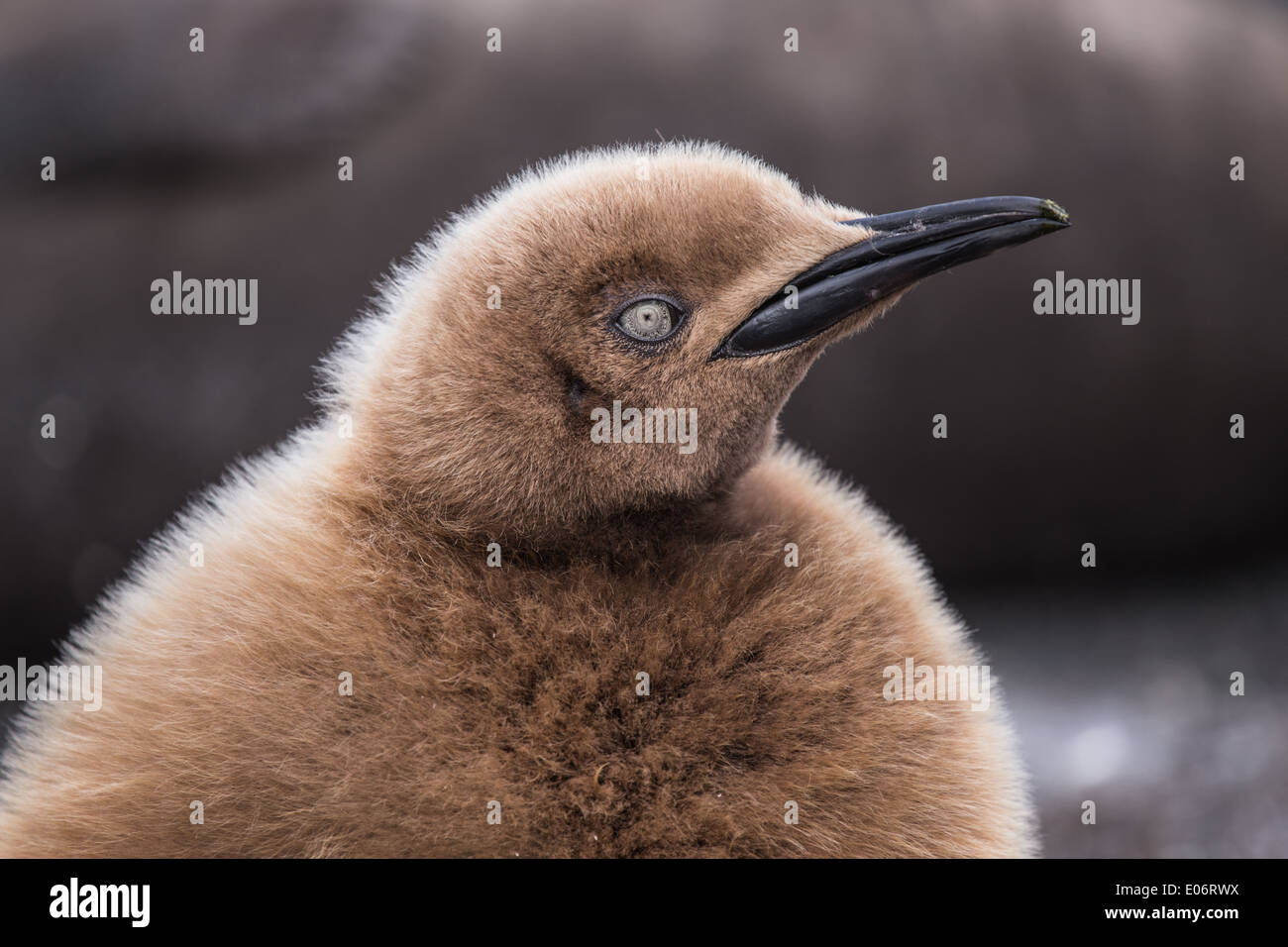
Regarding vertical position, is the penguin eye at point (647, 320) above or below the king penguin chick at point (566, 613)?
above

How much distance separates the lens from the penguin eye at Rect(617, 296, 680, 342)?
61 cm

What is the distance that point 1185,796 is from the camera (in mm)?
1172

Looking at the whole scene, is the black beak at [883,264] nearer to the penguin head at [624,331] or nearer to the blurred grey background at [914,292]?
the penguin head at [624,331]

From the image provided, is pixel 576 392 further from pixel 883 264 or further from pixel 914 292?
pixel 914 292

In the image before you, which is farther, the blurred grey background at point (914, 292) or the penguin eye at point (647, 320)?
the blurred grey background at point (914, 292)

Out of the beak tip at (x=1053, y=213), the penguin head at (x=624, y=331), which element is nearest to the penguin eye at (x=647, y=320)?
the penguin head at (x=624, y=331)

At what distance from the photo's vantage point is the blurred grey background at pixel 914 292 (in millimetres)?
1195

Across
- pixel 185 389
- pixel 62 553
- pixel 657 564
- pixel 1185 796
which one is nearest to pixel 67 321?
pixel 185 389

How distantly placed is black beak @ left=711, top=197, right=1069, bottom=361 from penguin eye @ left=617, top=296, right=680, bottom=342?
3cm

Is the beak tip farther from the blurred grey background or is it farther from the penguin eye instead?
the blurred grey background

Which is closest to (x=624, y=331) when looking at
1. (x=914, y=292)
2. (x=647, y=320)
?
(x=647, y=320)

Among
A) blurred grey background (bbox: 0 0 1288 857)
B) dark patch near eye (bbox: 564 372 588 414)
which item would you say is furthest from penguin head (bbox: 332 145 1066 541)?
blurred grey background (bbox: 0 0 1288 857)
